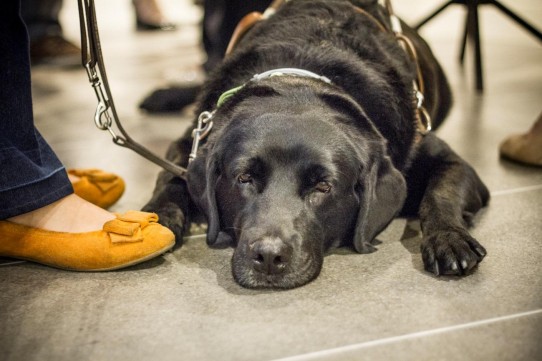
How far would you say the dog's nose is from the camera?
6.51ft

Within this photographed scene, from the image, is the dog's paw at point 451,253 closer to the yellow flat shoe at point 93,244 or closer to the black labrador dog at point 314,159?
the black labrador dog at point 314,159

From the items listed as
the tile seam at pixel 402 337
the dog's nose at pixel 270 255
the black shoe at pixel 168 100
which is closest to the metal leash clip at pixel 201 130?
the dog's nose at pixel 270 255

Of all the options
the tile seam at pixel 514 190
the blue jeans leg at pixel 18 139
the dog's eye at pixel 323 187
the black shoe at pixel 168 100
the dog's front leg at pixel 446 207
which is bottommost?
the black shoe at pixel 168 100

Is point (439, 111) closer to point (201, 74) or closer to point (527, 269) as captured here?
point (527, 269)

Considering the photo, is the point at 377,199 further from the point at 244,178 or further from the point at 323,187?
the point at 244,178

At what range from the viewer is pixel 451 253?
6.91 ft

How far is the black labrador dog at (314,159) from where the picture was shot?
2.10m

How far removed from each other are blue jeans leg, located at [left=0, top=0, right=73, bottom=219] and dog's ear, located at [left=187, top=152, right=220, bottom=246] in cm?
47

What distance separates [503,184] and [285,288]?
1352mm

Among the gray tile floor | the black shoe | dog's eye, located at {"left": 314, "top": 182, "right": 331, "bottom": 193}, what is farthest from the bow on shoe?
the black shoe

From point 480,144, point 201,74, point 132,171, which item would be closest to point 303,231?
point 132,171

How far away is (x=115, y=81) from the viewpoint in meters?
5.78

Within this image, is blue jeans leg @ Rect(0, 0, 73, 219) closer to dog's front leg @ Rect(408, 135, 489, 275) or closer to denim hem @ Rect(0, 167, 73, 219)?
denim hem @ Rect(0, 167, 73, 219)

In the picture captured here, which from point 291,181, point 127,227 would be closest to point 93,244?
point 127,227
